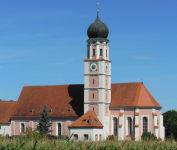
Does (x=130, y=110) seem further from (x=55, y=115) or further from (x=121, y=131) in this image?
(x=55, y=115)

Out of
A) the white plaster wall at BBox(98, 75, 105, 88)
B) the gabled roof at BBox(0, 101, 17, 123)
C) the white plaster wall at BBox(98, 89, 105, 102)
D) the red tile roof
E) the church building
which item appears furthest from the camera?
the gabled roof at BBox(0, 101, 17, 123)

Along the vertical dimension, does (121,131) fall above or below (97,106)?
below

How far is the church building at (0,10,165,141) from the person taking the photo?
52.3 metres

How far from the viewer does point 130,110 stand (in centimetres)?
5359

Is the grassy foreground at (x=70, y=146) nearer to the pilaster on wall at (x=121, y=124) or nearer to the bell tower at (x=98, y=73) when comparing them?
the pilaster on wall at (x=121, y=124)

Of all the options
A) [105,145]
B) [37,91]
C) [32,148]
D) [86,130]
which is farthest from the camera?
[37,91]

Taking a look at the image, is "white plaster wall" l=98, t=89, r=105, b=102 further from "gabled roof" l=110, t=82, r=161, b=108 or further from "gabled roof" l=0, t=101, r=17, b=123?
"gabled roof" l=0, t=101, r=17, b=123

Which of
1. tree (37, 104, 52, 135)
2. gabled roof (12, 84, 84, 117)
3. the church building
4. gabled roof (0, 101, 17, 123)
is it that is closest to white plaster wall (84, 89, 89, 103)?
the church building

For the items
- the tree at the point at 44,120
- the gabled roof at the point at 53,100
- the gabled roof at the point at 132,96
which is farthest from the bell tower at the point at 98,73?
the tree at the point at 44,120

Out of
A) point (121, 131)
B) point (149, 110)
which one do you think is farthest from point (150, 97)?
point (121, 131)

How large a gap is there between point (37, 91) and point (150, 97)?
1822 cm

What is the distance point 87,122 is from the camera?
2030 inches

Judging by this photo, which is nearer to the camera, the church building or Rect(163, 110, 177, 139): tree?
the church building

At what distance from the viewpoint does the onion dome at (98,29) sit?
54469 mm
